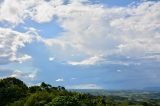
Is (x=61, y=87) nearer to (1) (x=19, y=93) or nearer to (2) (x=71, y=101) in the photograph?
(1) (x=19, y=93)

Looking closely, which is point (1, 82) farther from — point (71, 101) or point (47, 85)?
point (71, 101)

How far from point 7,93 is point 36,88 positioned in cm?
3188

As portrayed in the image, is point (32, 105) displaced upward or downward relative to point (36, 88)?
downward

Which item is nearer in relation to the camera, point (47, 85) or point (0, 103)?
point (0, 103)

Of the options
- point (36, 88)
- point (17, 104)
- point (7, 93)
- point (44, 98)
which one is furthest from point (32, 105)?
point (36, 88)

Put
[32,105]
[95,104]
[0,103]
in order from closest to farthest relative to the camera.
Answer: [32,105] < [95,104] < [0,103]

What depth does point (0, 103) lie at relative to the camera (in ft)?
447

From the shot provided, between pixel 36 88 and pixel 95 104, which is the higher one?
pixel 36 88

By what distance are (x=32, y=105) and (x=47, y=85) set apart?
84.5 meters

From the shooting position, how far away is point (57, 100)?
266 feet

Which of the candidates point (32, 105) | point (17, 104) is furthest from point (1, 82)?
point (32, 105)

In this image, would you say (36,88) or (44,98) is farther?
(36,88)

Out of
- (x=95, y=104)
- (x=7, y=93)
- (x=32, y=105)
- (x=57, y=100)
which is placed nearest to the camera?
(x=57, y=100)

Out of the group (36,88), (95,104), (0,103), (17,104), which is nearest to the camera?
(17,104)
